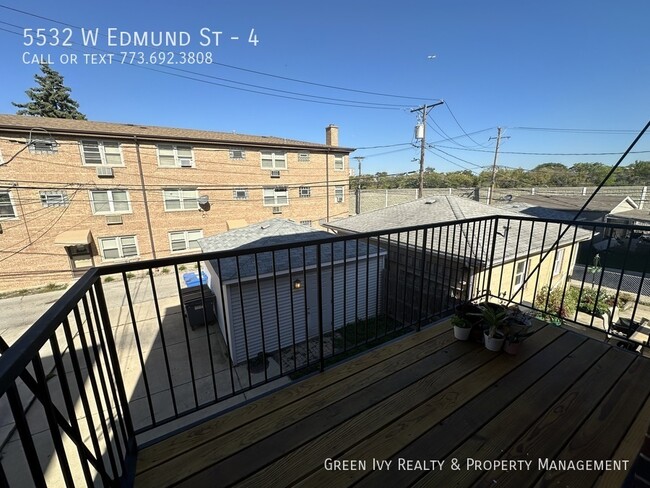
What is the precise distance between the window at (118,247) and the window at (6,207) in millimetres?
2793

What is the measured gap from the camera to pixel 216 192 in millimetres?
13969

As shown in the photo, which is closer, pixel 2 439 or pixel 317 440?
pixel 317 440

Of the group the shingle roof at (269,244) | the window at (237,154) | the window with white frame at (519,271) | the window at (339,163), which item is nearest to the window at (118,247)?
the shingle roof at (269,244)

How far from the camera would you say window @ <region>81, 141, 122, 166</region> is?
11.1 metres

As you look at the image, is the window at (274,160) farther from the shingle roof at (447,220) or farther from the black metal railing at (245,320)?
the black metal railing at (245,320)

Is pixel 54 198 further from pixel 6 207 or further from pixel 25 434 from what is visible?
pixel 25 434

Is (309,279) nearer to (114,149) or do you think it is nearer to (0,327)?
(0,327)

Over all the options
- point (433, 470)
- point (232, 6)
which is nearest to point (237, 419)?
point (433, 470)

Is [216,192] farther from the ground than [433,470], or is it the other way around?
[216,192]

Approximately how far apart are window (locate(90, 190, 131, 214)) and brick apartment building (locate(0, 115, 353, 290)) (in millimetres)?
35

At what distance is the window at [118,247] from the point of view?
480 inches

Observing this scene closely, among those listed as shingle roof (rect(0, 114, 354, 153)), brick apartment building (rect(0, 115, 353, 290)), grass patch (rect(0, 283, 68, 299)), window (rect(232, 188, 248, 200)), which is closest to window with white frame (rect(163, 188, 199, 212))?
brick apartment building (rect(0, 115, 353, 290))

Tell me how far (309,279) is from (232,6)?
7099 mm

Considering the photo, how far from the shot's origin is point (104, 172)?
11.5 meters
